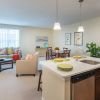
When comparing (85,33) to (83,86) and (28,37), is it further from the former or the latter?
(83,86)

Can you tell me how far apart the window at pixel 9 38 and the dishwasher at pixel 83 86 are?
25.2ft

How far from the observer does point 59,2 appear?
4.25 metres

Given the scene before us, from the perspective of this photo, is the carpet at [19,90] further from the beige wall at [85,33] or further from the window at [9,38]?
the window at [9,38]

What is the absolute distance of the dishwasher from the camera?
6.73ft

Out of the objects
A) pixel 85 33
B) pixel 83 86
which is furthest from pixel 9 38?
pixel 83 86

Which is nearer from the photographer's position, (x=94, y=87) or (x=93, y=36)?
(x=94, y=87)

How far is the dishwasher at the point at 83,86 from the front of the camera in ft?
6.73

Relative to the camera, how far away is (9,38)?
9.12m

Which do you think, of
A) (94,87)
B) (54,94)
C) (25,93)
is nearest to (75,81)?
(54,94)

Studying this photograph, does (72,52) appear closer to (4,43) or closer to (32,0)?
(4,43)

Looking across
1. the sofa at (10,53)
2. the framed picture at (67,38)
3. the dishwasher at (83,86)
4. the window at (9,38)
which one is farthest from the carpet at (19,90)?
the framed picture at (67,38)

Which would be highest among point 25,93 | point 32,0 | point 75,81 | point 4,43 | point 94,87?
point 32,0

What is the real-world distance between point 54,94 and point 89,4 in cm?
356

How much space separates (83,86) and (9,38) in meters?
7.89
